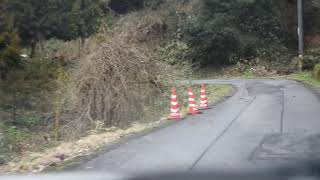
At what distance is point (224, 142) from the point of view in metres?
11.4

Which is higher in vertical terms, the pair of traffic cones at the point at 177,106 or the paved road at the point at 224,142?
the pair of traffic cones at the point at 177,106

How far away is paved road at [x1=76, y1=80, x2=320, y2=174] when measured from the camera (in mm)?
9039

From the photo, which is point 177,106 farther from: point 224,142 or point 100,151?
point 100,151

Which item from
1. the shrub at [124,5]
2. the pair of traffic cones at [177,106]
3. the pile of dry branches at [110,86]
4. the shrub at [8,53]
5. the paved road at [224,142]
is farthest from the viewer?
the shrub at [124,5]

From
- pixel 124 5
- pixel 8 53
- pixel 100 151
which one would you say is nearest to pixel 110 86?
pixel 8 53

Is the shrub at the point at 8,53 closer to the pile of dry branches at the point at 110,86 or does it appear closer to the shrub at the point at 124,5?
the pile of dry branches at the point at 110,86

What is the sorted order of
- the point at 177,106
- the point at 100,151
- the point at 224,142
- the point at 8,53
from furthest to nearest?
the point at 8,53
the point at 177,106
the point at 224,142
the point at 100,151

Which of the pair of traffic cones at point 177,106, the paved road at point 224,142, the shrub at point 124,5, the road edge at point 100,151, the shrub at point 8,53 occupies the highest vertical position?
the shrub at point 124,5

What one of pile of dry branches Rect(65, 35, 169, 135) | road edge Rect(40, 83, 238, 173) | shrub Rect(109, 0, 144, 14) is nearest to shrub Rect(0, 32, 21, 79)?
pile of dry branches Rect(65, 35, 169, 135)

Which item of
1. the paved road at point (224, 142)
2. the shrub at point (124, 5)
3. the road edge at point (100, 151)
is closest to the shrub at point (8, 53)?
the paved road at point (224, 142)

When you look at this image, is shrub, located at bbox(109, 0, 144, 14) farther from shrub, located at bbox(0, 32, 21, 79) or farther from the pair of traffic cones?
the pair of traffic cones

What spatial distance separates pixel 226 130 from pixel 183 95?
11239mm

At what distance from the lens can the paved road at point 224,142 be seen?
9039 millimetres

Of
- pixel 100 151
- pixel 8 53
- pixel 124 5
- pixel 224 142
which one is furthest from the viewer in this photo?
pixel 124 5
